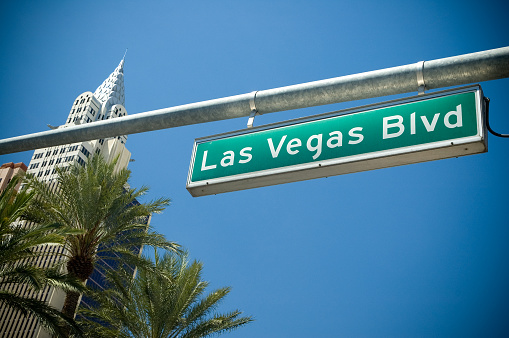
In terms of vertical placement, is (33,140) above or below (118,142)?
below

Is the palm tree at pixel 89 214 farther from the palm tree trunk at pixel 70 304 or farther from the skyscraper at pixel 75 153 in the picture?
the skyscraper at pixel 75 153

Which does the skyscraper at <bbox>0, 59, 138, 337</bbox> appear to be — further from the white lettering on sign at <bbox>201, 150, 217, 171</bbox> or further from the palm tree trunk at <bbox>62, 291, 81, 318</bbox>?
the white lettering on sign at <bbox>201, 150, 217, 171</bbox>

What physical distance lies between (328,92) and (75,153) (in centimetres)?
13353

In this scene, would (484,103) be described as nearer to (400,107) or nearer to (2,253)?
(400,107)

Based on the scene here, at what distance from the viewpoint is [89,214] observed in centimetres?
2039

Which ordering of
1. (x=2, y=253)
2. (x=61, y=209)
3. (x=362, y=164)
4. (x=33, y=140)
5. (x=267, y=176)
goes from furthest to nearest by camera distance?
(x=61, y=209), (x=2, y=253), (x=33, y=140), (x=267, y=176), (x=362, y=164)

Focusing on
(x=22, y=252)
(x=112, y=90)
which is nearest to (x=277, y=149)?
(x=22, y=252)

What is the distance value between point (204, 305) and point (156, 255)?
2.51 meters

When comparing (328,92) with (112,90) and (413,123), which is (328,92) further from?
(112,90)

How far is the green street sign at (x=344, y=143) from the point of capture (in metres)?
4.21

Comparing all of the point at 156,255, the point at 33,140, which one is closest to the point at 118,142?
the point at 156,255

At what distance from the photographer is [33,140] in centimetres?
595

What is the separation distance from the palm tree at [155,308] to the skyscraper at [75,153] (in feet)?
172

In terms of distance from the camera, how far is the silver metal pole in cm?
410
